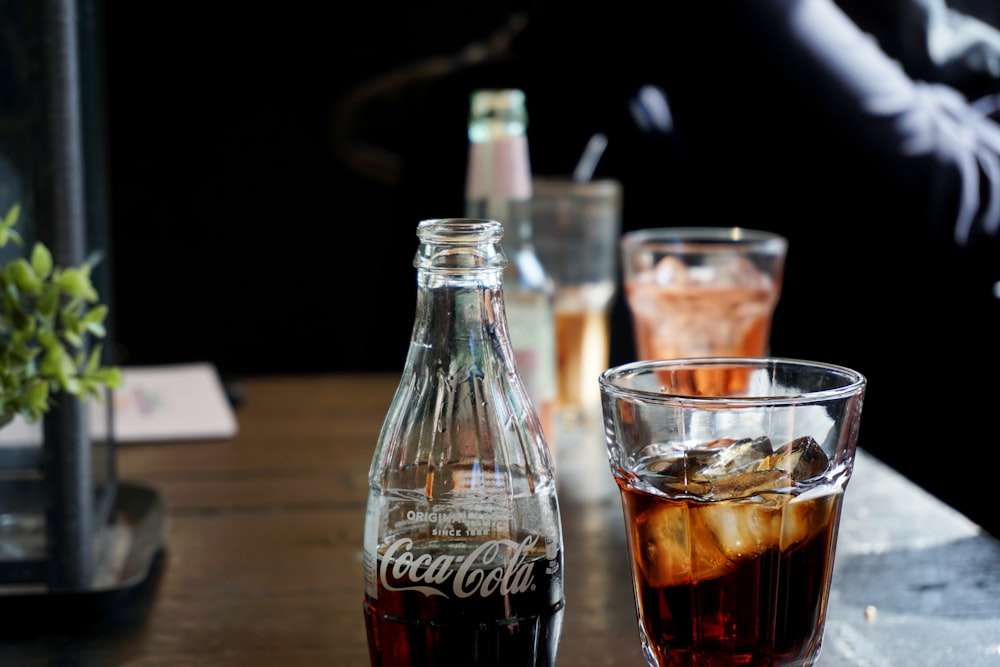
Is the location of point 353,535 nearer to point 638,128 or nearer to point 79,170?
point 79,170

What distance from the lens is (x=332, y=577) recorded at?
72 centimetres

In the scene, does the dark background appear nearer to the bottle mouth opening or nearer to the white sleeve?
the white sleeve

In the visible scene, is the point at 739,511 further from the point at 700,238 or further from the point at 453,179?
the point at 453,179

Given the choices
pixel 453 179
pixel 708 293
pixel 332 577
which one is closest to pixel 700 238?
pixel 708 293

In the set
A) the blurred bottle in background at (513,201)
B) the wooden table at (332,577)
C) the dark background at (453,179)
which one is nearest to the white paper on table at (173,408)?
the wooden table at (332,577)

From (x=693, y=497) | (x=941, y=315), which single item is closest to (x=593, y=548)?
(x=693, y=497)

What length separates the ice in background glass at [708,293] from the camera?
3.08ft

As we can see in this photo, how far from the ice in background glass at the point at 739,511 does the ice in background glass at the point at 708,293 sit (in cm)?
42

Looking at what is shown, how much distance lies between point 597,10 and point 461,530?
1306 millimetres

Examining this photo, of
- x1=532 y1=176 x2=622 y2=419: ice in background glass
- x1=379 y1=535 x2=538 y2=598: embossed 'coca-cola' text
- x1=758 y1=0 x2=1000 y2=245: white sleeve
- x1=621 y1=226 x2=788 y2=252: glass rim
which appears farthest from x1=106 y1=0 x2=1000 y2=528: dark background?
x1=379 y1=535 x2=538 y2=598: embossed 'coca-cola' text

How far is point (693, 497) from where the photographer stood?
51 cm

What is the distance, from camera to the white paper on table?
109 cm

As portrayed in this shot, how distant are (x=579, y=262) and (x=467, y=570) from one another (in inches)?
28.6

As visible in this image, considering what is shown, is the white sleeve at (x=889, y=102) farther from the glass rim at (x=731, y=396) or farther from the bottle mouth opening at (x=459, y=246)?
the bottle mouth opening at (x=459, y=246)
